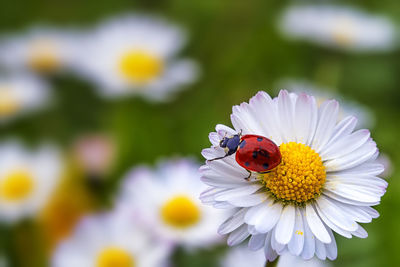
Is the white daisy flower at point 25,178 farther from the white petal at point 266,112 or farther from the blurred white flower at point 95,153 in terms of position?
the white petal at point 266,112

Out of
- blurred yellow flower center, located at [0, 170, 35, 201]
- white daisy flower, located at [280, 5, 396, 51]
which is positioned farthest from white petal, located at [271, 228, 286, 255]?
white daisy flower, located at [280, 5, 396, 51]

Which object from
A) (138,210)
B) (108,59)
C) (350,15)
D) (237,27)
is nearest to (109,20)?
(108,59)

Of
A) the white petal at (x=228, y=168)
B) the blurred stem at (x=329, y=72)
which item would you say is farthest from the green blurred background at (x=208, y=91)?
the white petal at (x=228, y=168)

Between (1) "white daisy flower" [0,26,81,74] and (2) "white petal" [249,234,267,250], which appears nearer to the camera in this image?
(2) "white petal" [249,234,267,250]

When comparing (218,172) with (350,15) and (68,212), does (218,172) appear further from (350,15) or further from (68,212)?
(350,15)

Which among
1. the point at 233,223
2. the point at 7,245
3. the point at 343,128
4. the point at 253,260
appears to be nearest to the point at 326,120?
the point at 343,128

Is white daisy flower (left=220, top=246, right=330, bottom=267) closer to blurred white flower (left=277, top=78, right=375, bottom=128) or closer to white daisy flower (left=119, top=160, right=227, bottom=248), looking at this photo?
white daisy flower (left=119, top=160, right=227, bottom=248)
